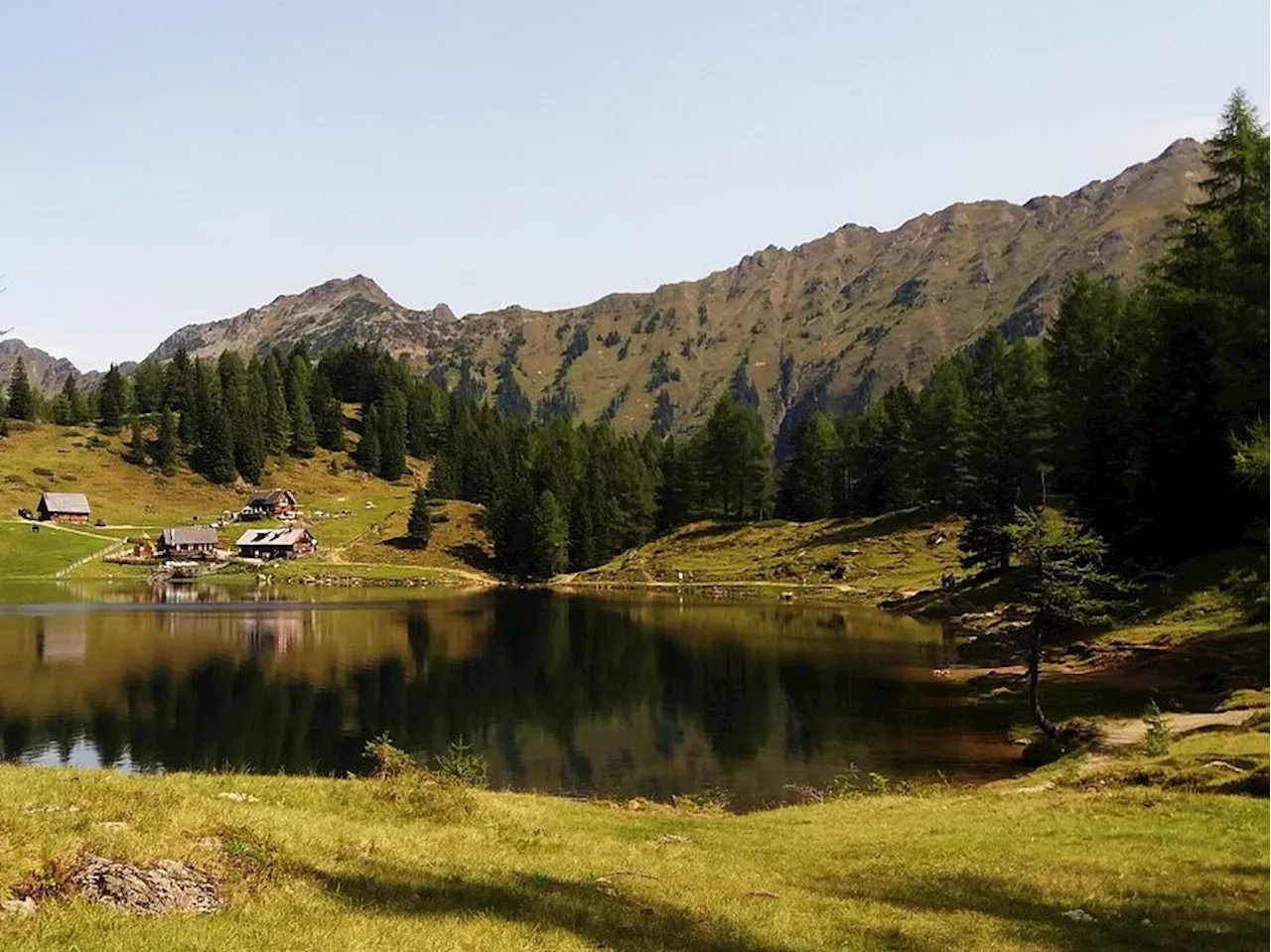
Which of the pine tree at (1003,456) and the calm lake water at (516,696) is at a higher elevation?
the pine tree at (1003,456)

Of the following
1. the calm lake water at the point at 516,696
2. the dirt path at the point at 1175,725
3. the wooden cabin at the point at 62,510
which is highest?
the wooden cabin at the point at 62,510

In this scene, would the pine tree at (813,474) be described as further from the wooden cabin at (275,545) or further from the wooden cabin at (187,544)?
the wooden cabin at (187,544)

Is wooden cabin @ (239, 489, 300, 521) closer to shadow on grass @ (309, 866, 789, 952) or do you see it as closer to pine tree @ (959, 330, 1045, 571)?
pine tree @ (959, 330, 1045, 571)

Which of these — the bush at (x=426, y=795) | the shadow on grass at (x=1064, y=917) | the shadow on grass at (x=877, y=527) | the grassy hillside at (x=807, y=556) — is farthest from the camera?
the shadow on grass at (x=877, y=527)

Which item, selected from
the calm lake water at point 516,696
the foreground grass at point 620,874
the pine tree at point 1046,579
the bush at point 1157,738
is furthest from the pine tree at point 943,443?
the foreground grass at point 620,874

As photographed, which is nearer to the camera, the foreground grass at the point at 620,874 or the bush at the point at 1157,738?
the foreground grass at the point at 620,874

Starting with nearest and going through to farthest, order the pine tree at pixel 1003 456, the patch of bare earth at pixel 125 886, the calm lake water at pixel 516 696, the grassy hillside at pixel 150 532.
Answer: the patch of bare earth at pixel 125 886 < the calm lake water at pixel 516 696 < the pine tree at pixel 1003 456 < the grassy hillside at pixel 150 532

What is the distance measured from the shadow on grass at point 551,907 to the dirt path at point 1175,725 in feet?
99.8

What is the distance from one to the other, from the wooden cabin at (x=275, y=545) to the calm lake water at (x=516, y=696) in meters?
61.3

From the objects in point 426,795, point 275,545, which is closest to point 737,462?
point 275,545

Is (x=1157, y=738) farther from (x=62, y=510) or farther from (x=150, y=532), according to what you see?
(x=62, y=510)

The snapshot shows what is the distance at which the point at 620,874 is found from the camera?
65.0 ft

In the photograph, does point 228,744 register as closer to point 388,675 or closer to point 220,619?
point 388,675

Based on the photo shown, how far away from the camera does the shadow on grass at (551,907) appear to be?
48.6ft
